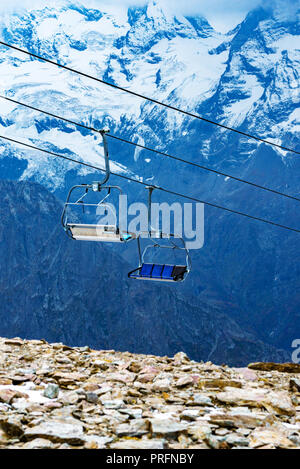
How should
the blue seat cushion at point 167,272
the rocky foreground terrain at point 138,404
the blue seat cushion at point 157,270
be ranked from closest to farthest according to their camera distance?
the rocky foreground terrain at point 138,404
the blue seat cushion at point 167,272
the blue seat cushion at point 157,270

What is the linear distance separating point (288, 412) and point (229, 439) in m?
3.19

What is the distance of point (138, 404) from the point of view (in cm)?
1440

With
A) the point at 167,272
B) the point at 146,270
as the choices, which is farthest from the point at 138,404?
the point at 146,270

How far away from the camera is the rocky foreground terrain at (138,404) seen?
453 inches

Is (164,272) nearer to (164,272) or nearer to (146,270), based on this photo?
(164,272)

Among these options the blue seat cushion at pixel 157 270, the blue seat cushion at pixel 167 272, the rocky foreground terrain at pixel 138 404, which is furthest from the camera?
the blue seat cushion at pixel 157 270

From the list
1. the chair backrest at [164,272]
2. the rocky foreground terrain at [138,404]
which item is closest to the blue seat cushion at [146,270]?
the chair backrest at [164,272]

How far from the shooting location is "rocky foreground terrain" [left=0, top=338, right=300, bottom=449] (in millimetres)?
11500

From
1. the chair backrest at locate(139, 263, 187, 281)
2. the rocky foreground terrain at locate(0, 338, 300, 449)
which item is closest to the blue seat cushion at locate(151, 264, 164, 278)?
the chair backrest at locate(139, 263, 187, 281)

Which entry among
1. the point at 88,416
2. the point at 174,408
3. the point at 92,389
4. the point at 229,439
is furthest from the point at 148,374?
the point at 229,439

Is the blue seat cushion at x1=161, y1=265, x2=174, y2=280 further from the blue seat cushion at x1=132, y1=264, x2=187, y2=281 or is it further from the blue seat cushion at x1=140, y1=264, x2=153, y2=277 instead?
the blue seat cushion at x1=140, y1=264, x2=153, y2=277

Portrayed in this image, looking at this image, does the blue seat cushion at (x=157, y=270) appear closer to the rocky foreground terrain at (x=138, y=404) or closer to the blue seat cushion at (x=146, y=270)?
the blue seat cushion at (x=146, y=270)

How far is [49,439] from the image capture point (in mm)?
11227
